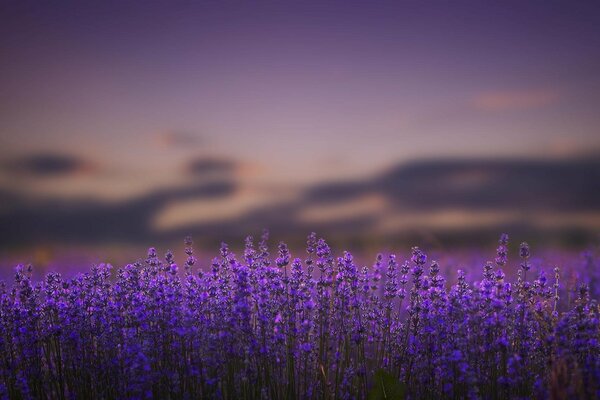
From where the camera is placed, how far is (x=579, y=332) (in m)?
4.05

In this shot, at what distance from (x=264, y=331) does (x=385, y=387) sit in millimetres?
999

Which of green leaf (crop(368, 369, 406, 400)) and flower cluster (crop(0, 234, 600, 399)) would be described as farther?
green leaf (crop(368, 369, 406, 400))

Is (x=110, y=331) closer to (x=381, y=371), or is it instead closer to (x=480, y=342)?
(x=381, y=371)

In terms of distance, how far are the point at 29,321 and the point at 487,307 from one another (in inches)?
141

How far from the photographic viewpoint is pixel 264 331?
4387 mm

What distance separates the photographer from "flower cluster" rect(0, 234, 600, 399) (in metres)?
4.34

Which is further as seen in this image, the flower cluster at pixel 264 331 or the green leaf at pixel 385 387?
the green leaf at pixel 385 387

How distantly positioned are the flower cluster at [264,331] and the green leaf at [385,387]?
0.03ft

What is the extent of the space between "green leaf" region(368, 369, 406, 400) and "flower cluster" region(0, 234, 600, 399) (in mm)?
10

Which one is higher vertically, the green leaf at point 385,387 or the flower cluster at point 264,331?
the flower cluster at point 264,331

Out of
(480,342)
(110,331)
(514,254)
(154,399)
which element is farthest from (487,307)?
(514,254)

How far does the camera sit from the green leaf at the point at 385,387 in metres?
4.45

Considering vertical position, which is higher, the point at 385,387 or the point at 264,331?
the point at 264,331

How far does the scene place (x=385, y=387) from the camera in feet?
14.7
